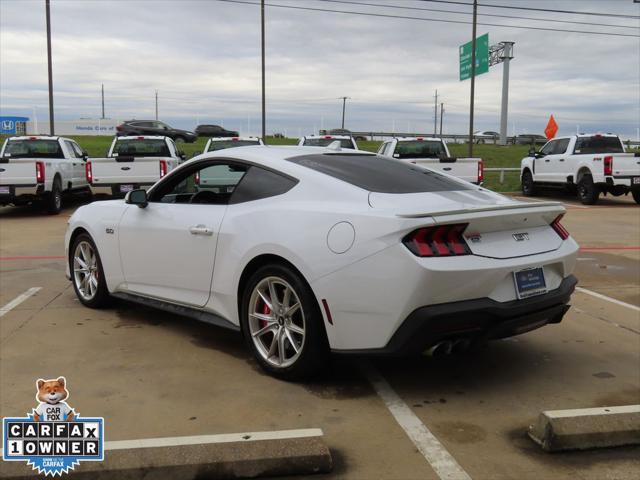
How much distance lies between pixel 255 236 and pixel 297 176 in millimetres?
492

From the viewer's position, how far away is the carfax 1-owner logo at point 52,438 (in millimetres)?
2898

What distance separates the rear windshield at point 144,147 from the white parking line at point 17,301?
32.9 ft

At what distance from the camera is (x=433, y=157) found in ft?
54.5

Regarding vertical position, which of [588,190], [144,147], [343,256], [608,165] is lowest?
[588,190]

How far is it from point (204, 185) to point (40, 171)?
34.0ft

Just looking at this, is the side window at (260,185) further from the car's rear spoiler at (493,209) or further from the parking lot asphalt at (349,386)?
the parking lot asphalt at (349,386)

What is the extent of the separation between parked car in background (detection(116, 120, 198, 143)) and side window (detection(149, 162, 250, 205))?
39.0 meters

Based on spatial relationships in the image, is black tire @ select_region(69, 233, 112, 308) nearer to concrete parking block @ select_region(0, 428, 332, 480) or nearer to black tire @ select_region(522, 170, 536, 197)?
concrete parking block @ select_region(0, 428, 332, 480)

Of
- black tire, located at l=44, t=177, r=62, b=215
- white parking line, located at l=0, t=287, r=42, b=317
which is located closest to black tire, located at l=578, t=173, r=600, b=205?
black tire, located at l=44, t=177, r=62, b=215

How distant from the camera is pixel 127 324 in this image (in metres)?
5.64

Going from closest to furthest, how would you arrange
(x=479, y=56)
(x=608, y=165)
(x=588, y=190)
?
1. (x=608, y=165)
2. (x=588, y=190)
3. (x=479, y=56)

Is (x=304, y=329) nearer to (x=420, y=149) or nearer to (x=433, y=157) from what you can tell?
(x=433, y=157)

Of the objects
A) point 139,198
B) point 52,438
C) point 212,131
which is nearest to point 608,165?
point 139,198

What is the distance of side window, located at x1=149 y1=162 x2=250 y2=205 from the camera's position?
4.81 metres
